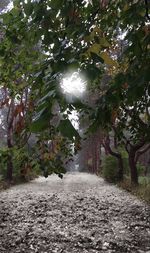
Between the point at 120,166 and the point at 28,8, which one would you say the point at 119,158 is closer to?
the point at 120,166

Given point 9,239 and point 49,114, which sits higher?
point 49,114

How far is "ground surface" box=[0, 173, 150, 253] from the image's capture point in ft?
27.3

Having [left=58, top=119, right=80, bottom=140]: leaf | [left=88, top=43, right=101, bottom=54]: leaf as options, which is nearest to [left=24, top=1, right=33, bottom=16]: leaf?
[left=88, top=43, right=101, bottom=54]: leaf

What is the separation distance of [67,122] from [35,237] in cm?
771

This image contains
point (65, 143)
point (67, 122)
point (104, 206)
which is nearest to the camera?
point (67, 122)

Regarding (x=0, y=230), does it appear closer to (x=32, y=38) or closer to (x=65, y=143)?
(x=65, y=143)

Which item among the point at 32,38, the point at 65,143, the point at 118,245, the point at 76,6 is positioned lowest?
the point at 118,245

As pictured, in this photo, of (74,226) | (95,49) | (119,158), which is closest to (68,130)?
(95,49)

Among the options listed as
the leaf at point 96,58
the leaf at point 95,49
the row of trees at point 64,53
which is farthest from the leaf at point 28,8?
the leaf at point 96,58

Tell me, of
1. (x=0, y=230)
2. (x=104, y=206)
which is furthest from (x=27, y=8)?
(x=104, y=206)

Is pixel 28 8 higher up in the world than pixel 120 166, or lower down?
lower down

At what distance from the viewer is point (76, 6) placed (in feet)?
12.6

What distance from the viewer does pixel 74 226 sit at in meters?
10.5

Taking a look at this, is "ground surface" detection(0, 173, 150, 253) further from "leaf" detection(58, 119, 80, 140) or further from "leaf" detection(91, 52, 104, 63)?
"leaf" detection(58, 119, 80, 140)
